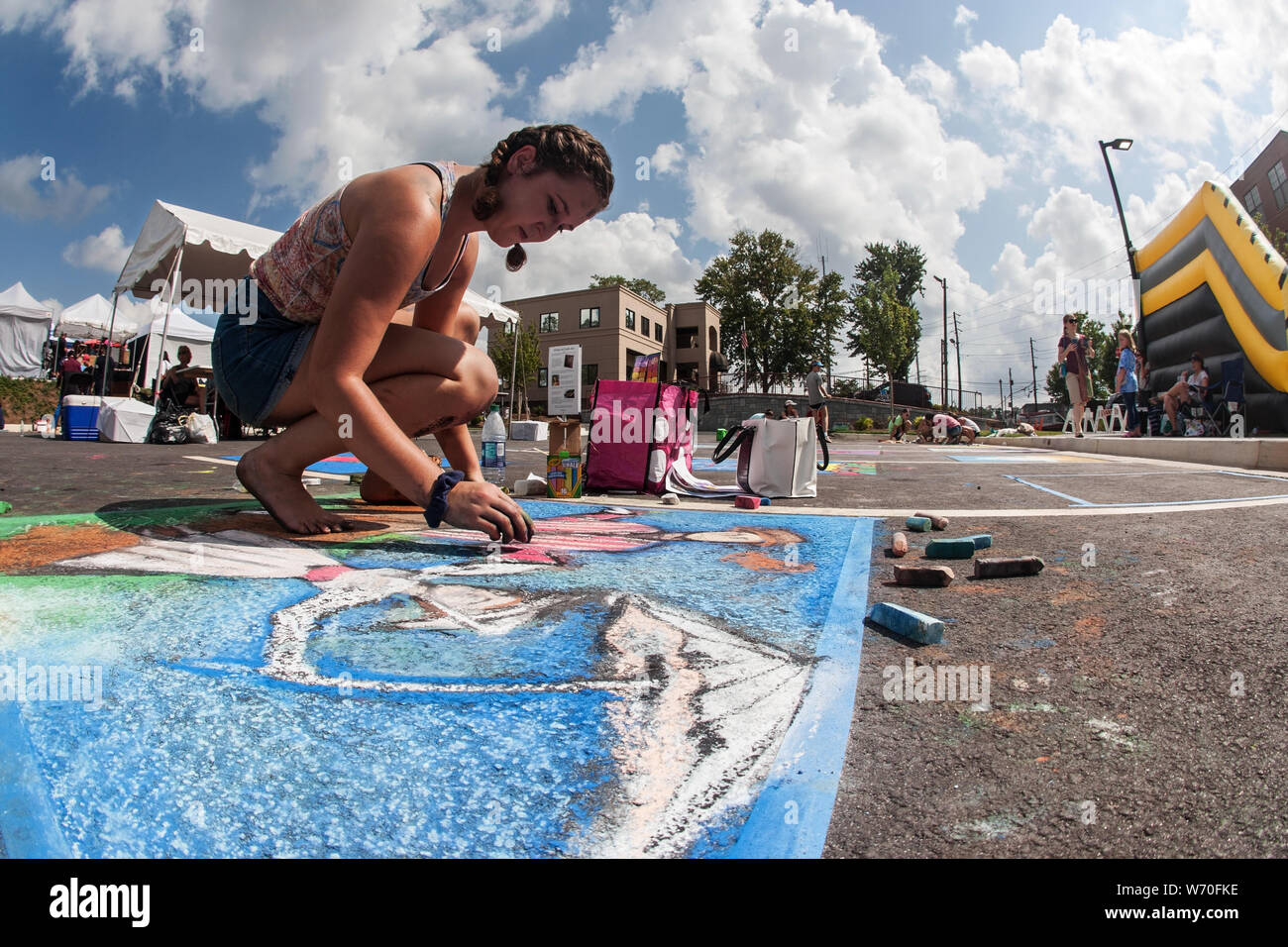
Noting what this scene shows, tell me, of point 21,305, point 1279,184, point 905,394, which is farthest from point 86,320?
point 1279,184

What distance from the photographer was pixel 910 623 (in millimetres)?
1546

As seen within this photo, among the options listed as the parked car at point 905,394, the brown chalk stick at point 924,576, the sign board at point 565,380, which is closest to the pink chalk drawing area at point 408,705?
the brown chalk stick at point 924,576

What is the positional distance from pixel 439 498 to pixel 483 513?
0.13m

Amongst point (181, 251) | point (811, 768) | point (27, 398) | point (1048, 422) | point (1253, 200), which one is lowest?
point (811, 768)

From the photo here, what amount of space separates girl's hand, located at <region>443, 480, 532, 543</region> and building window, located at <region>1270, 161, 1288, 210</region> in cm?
5168

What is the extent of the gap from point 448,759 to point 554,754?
0.15m

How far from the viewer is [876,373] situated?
44938 mm

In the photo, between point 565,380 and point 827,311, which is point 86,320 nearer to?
point 565,380

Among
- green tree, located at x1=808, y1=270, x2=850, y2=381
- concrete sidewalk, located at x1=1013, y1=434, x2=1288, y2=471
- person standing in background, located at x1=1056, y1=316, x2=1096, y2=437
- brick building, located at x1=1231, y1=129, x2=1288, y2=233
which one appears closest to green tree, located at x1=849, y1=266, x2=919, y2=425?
green tree, located at x1=808, y1=270, x2=850, y2=381

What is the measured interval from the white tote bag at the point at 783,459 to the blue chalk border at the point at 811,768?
309 centimetres

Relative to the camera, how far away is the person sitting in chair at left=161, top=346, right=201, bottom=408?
361 inches
